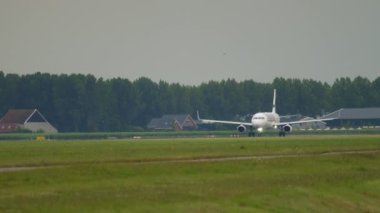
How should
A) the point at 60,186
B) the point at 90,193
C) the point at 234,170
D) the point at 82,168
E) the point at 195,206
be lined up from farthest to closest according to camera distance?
the point at 234,170, the point at 82,168, the point at 60,186, the point at 90,193, the point at 195,206

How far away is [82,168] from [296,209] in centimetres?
1204

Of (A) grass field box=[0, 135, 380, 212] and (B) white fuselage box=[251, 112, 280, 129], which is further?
(B) white fuselage box=[251, 112, 280, 129]

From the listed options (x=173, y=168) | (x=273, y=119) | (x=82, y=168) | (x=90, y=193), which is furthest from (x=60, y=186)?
(x=273, y=119)

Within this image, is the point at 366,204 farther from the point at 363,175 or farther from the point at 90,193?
the point at 90,193

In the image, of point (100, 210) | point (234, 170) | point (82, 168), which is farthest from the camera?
point (234, 170)

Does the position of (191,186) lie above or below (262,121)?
below

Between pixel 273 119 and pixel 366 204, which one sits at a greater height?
pixel 273 119

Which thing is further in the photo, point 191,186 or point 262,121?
point 262,121

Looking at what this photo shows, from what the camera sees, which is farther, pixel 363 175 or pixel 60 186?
pixel 363 175

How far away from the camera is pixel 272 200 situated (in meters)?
38.5

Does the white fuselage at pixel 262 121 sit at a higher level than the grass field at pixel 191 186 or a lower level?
higher

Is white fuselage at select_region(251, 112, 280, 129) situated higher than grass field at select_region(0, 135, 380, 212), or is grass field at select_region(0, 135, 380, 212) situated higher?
white fuselage at select_region(251, 112, 280, 129)

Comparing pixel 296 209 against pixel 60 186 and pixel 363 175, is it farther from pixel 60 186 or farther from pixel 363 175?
pixel 363 175

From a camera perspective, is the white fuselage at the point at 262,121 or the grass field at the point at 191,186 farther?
the white fuselage at the point at 262,121
